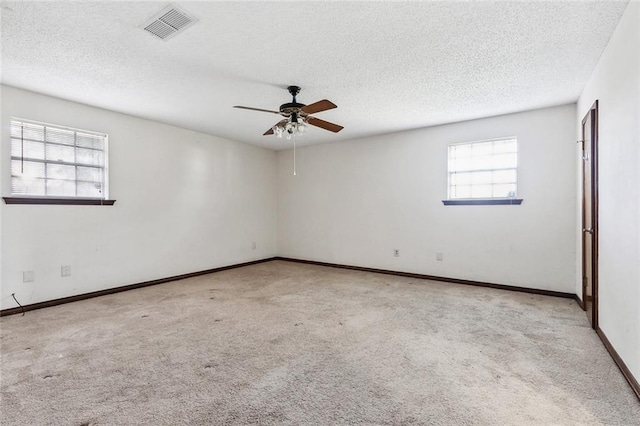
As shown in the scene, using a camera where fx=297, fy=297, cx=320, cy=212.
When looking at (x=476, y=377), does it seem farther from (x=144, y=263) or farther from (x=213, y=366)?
(x=144, y=263)

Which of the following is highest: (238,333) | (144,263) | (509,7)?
(509,7)

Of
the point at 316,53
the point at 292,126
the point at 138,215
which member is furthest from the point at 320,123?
the point at 138,215

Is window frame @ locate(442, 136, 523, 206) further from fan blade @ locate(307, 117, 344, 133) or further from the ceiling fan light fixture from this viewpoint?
the ceiling fan light fixture

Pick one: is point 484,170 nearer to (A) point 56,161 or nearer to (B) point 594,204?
Answer: (B) point 594,204

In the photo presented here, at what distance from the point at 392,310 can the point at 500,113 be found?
3067mm

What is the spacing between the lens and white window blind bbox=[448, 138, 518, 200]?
417 centimetres

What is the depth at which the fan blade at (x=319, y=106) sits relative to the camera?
255cm

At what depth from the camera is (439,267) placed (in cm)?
470

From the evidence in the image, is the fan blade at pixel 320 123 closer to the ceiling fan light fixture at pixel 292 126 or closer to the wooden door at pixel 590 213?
the ceiling fan light fixture at pixel 292 126

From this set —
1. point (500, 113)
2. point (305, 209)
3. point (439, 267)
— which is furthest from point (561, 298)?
point (305, 209)

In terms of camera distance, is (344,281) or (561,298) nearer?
(561,298)

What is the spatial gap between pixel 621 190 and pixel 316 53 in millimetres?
2470

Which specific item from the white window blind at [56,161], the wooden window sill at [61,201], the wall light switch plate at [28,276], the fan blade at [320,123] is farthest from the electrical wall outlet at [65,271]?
the fan blade at [320,123]

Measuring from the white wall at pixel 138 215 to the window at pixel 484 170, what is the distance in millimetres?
3815
